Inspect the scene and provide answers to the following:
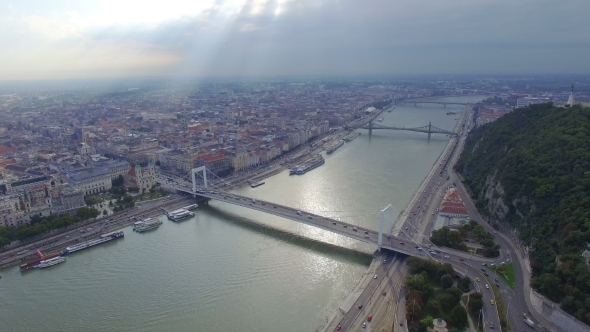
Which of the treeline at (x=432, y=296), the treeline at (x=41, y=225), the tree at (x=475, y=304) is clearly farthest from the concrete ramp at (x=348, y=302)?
the treeline at (x=41, y=225)

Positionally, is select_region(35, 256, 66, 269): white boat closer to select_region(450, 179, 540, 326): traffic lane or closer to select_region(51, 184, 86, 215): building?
select_region(51, 184, 86, 215): building

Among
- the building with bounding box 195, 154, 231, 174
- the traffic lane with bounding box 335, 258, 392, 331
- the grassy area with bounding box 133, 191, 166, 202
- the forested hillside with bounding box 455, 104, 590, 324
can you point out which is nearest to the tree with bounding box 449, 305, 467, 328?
the traffic lane with bounding box 335, 258, 392, 331

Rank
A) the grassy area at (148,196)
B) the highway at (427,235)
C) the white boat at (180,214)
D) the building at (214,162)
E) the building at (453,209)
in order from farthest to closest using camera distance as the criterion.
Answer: the building at (214,162), the grassy area at (148,196), the white boat at (180,214), the building at (453,209), the highway at (427,235)

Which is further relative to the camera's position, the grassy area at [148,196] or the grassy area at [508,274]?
the grassy area at [148,196]

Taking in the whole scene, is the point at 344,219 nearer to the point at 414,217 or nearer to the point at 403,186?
the point at 414,217

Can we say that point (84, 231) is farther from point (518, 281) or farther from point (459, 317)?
point (518, 281)

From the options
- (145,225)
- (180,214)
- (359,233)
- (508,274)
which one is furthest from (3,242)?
(508,274)

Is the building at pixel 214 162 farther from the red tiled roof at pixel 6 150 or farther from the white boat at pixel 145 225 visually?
the red tiled roof at pixel 6 150
